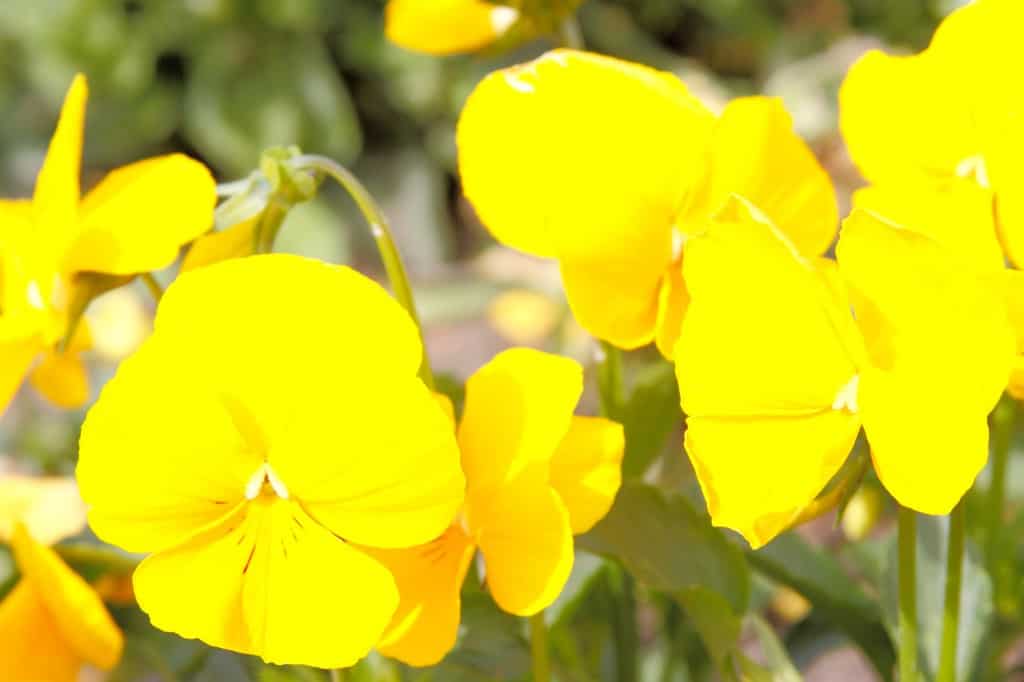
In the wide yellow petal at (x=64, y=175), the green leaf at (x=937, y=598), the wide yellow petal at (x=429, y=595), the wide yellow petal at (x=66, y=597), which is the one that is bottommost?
the green leaf at (x=937, y=598)

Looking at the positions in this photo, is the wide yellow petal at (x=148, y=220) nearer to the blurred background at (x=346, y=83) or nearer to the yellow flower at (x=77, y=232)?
the yellow flower at (x=77, y=232)

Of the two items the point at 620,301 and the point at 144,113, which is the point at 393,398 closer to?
the point at 620,301

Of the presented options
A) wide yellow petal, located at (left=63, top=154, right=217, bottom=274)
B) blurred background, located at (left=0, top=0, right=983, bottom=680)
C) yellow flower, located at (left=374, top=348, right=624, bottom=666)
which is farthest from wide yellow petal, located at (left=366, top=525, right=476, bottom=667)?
blurred background, located at (left=0, top=0, right=983, bottom=680)

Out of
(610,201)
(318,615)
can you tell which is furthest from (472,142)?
(318,615)

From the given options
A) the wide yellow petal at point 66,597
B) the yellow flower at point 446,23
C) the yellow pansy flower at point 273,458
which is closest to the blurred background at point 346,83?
the yellow flower at point 446,23

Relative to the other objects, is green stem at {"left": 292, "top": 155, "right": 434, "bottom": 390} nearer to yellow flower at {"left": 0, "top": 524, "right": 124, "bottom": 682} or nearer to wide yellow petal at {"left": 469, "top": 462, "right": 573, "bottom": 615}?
wide yellow petal at {"left": 469, "top": 462, "right": 573, "bottom": 615}

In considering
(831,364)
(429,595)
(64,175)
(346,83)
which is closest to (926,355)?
(831,364)
